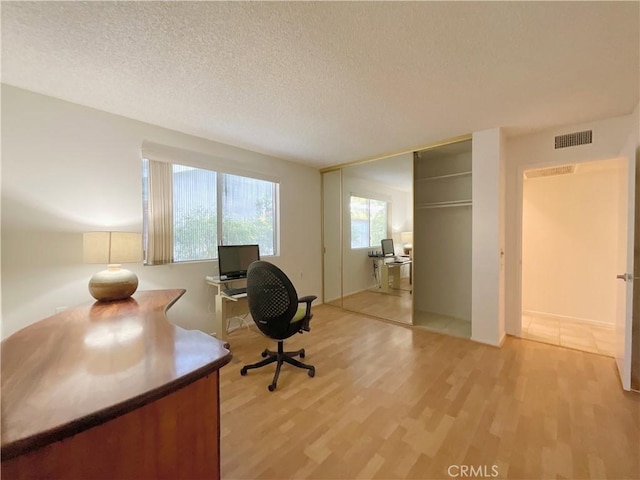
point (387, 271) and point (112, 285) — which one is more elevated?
point (112, 285)

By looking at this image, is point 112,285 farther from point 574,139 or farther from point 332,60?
point 574,139

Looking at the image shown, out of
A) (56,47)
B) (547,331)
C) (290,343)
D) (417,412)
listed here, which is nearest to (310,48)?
(56,47)

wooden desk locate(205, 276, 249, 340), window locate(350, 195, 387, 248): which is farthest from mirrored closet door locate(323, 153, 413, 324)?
wooden desk locate(205, 276, 249, 340)

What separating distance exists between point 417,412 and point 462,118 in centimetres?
277

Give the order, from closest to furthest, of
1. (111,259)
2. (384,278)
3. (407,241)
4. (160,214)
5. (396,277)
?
(111,259) < (160,214) < (407,241) < (396,277) < (384,278)

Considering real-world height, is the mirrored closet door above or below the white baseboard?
above

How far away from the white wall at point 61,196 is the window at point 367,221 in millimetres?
2945

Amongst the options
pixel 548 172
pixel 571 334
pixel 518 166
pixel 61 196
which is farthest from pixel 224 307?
pixel 548 172

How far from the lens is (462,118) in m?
2.67

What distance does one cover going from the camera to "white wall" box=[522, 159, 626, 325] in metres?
3.49

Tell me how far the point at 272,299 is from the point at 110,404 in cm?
151

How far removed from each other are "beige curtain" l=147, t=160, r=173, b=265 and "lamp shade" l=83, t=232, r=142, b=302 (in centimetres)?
65

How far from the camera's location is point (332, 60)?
176 centimetres

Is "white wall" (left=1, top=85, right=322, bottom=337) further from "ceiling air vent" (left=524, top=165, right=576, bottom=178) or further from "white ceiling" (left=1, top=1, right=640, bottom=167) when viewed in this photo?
"ceiling air vent" (left=524, top=165, right=576, bottom=178)
